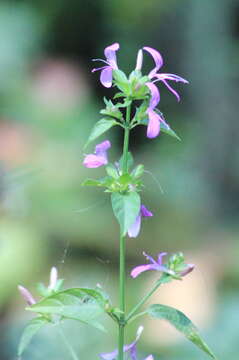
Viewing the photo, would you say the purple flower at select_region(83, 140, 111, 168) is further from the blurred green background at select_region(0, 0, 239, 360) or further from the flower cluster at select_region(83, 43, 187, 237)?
the blurred green background at select_region(0, 0, 239, 360)

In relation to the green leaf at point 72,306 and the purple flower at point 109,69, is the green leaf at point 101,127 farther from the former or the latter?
the green leaf at point 72,306

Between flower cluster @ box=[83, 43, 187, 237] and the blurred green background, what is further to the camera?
the blurred green background

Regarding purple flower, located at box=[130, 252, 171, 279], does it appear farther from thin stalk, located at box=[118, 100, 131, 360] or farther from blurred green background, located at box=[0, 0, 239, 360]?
blurred green background, located at box=[0, 0, 239, 360]

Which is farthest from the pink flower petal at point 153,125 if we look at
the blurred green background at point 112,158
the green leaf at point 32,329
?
the blurred green background at point 112,158

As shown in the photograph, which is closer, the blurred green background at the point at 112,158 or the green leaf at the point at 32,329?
the green leaf at the point at 32,329

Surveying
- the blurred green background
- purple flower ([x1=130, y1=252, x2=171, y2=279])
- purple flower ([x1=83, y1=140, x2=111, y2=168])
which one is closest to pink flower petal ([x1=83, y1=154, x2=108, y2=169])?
purple flower ([x1=83, y1=140, x2=111, y2=168])

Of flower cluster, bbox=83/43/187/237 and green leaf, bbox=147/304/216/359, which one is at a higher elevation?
flower cluster, bbox=83/43/187/237
